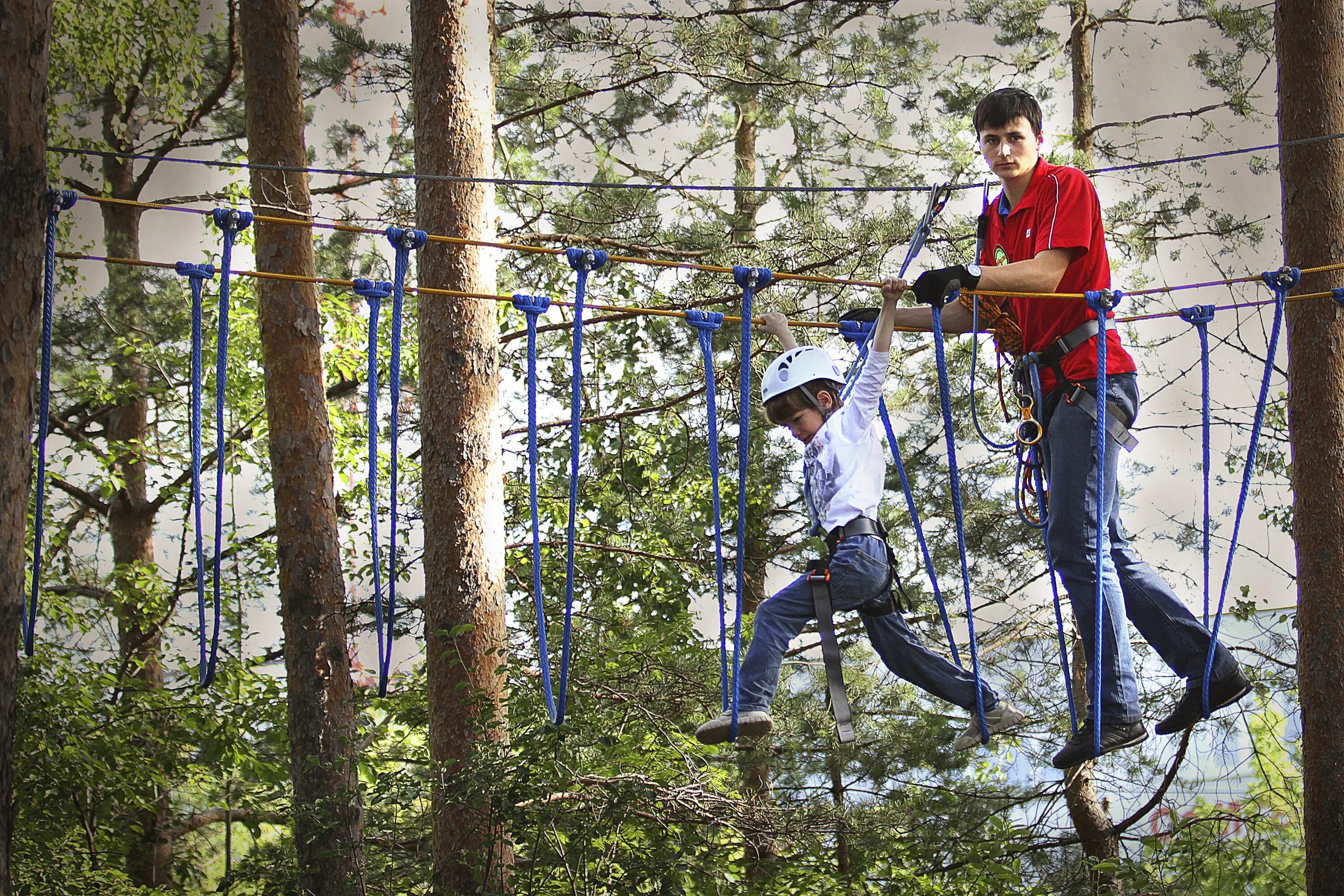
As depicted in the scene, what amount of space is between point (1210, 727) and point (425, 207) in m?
5.19

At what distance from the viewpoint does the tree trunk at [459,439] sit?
12.8 feet

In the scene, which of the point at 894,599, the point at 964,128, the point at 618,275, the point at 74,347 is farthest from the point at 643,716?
the point at 74,347

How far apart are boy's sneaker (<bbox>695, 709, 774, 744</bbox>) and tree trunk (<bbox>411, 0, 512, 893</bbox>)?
3.97 feet

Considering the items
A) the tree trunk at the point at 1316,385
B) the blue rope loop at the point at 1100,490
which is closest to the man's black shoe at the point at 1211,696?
the blue rope loop at the point at 1100,490

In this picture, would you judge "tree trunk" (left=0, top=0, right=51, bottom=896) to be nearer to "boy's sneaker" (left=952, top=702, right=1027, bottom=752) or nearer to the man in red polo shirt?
the man in red polo shirt

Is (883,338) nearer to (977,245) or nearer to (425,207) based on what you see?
(977,245)

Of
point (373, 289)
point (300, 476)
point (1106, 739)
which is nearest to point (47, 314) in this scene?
point (373, 289)

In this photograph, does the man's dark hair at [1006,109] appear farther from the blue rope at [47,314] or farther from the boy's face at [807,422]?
the blue rope at [47,314]

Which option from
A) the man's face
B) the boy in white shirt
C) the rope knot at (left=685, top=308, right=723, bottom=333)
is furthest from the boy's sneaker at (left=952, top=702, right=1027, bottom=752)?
the man's face

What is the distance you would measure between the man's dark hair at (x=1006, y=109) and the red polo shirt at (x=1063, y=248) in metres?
0.12

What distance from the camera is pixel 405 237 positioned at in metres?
2.92

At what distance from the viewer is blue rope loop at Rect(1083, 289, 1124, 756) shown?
2492 millimetres

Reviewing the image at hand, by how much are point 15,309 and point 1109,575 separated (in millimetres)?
2337

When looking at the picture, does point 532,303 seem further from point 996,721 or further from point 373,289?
point 996,721
